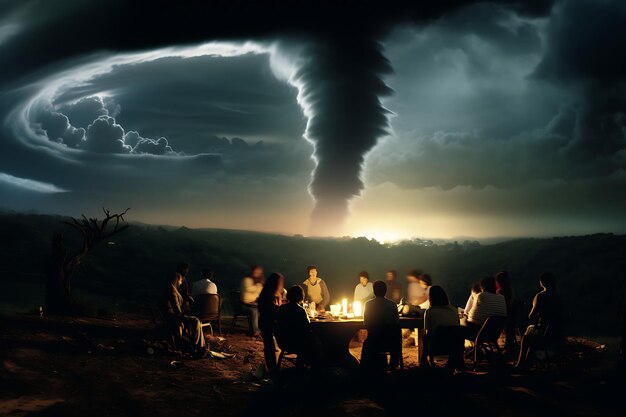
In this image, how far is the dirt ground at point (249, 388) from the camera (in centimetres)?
709

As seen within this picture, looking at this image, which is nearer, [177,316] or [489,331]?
[489,331]

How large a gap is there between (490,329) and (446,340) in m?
1.61

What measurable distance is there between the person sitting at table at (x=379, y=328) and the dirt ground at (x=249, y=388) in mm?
377

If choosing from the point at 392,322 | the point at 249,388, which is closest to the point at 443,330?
the point at 392,322

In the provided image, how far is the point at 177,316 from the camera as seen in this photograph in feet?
34.1

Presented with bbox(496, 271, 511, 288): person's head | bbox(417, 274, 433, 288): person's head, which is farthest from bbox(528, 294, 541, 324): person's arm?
bbox(417, 274, 433, 288): person's head

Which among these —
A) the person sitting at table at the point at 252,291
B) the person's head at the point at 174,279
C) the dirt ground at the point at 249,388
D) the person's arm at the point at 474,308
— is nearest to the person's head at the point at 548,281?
the person's arm at the point at 474,308

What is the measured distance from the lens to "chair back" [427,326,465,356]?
7.99 meters

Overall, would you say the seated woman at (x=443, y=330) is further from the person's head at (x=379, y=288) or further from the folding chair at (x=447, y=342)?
the person's head at (x=379, y=288)

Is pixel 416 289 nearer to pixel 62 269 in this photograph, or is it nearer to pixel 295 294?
pixel 295 294

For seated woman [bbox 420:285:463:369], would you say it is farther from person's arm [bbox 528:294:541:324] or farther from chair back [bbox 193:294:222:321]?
chair back [bbox 193:294:222:321]

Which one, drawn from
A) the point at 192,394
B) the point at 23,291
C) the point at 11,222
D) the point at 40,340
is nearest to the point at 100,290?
the point at 23,291

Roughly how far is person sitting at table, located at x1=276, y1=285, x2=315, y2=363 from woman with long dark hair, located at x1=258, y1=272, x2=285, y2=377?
24 centimetres

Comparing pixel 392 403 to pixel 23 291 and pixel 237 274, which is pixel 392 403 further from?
pixel 237 274
